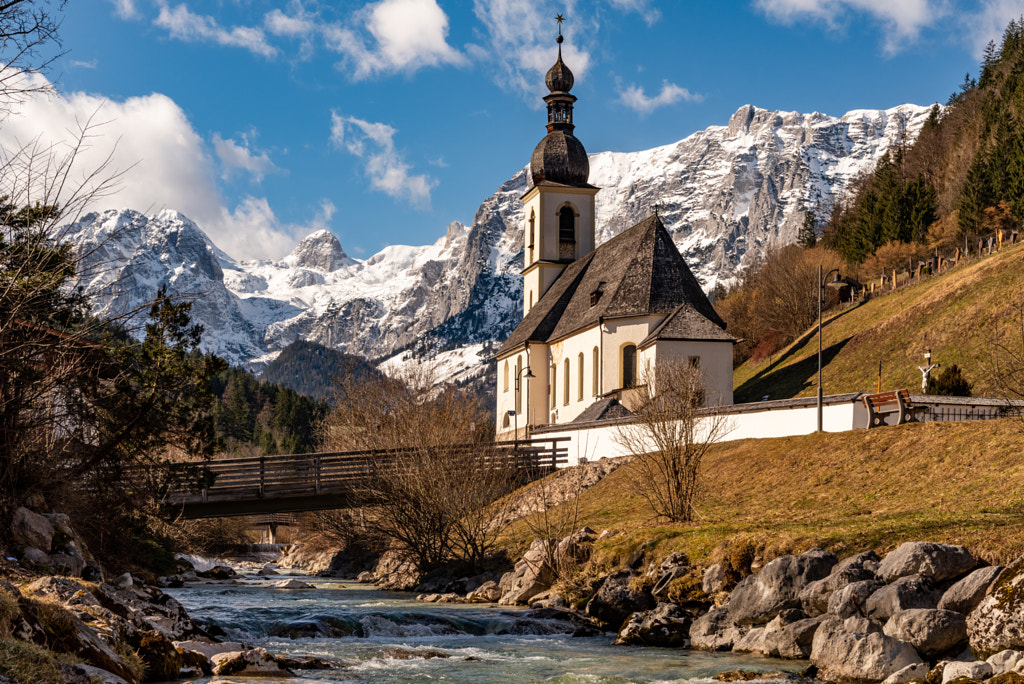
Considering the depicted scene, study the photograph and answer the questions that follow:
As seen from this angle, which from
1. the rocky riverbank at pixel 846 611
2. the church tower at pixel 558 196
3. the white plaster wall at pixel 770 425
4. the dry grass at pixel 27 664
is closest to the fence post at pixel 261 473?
the white plaster wall at pixel 770 425

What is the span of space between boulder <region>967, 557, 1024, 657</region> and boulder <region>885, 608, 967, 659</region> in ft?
1.19

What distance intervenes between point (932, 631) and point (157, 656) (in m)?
11.7

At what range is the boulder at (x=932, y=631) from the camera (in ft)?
51.9

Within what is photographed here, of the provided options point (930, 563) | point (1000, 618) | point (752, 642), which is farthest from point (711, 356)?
point (1000, 618)

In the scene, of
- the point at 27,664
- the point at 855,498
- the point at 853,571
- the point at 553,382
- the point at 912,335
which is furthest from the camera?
the point at 553,382

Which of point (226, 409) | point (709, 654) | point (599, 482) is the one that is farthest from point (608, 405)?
point (226, 409)

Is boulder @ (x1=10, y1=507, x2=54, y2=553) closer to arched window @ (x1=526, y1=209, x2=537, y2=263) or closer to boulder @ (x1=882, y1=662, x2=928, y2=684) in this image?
boulder @ (x1=882, y1=662, x2=928, y2=684)

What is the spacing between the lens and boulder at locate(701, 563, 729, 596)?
21812mm

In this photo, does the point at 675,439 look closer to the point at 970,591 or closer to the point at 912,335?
the point at 970,591

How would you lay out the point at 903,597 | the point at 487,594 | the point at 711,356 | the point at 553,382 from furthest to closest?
1. the point at 553,382
2. the point at 711,356
3. the point at 487,594
4. the point at 903,597

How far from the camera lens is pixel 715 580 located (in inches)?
867

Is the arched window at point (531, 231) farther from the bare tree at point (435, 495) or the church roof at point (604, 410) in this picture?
the bare tree at point (435, 495)

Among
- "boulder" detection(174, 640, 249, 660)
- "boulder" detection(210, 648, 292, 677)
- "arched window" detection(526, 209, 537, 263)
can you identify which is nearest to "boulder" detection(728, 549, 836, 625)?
"boulder" detection(210, 648, 292, 677)

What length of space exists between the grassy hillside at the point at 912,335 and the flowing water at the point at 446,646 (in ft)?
95.8
